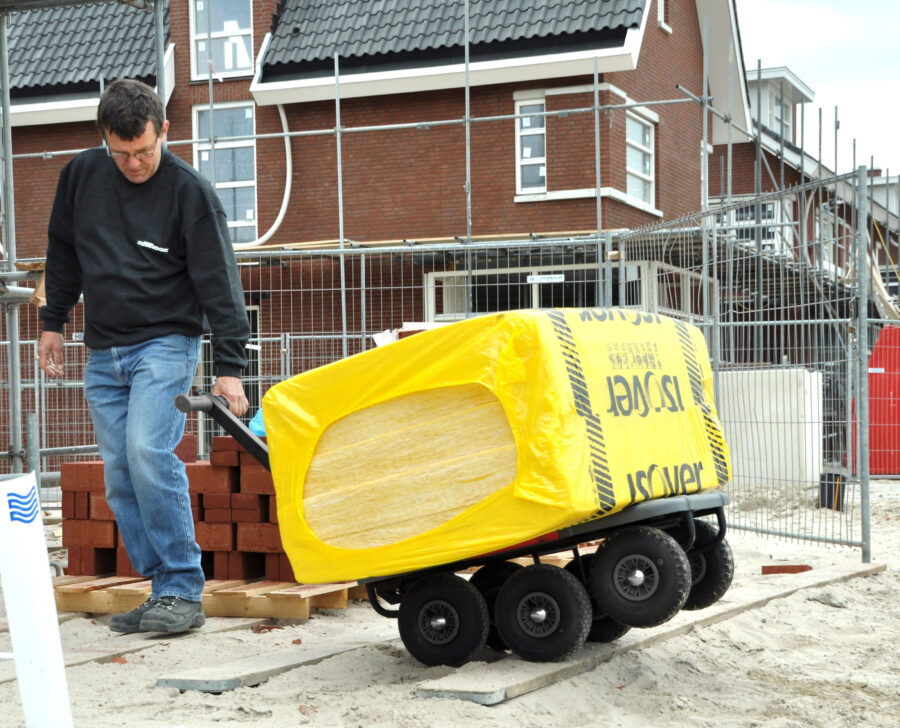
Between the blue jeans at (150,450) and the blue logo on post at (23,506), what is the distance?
1769mm

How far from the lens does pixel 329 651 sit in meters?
4.41

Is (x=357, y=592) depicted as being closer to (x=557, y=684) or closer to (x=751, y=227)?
(x=557, y=684)

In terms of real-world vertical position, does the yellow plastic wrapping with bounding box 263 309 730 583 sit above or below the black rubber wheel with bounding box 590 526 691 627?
above

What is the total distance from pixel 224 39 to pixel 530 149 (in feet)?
20.8

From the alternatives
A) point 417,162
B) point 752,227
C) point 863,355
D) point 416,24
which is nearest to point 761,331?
point 752,227

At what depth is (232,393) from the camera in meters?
4.55

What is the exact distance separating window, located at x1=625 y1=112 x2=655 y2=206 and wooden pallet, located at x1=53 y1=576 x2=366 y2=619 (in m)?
15.1

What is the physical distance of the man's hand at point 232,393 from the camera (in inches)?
178

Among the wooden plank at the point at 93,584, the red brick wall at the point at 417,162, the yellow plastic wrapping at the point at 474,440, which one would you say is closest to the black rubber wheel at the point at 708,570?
the yellow plastic wrapping at the point at 474,440

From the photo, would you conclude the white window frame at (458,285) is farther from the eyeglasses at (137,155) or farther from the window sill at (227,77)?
the window sill at (227,77)

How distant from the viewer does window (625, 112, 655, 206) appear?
775 inches

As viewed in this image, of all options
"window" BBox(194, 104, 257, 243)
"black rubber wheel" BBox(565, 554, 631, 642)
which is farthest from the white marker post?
"window" BBox(194, 104, 257, 243)

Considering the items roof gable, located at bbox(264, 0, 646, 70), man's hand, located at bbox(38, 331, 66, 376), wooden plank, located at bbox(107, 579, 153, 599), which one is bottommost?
wooden plank, located at bbox(107, 579, 153, 599)

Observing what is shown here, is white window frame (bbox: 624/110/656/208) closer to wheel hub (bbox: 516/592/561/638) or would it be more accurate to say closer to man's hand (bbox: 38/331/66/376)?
man's hand (bbox: 38/331/66/376)
